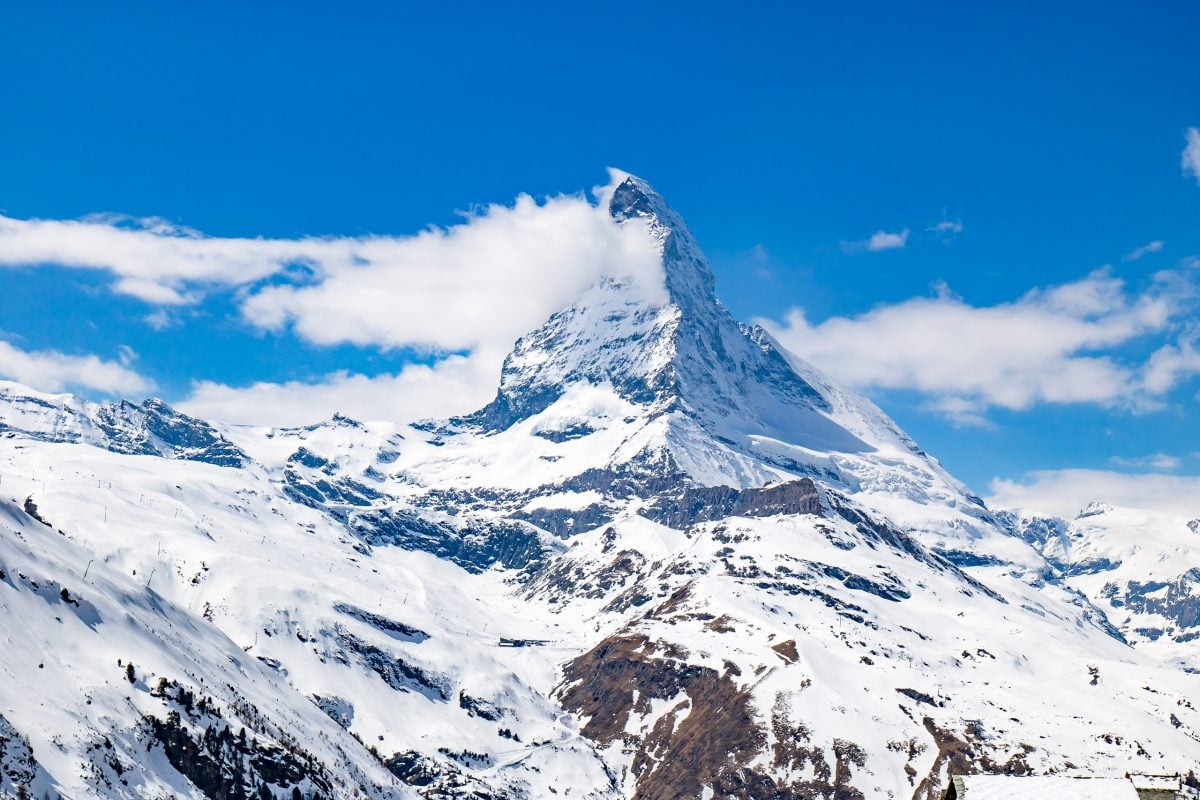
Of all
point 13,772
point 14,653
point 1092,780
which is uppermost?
point 1092,780

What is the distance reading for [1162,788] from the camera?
6369 centimetres

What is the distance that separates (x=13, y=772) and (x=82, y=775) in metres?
15.1

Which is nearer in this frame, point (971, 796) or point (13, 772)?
point (971, 796)

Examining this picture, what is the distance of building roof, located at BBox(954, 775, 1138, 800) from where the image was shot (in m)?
60.6

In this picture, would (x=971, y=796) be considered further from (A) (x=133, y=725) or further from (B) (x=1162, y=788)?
(A) (x=133, y=725)

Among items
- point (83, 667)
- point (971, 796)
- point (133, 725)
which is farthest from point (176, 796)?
point (971, 796)

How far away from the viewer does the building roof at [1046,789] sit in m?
60.6

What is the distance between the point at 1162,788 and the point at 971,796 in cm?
1054

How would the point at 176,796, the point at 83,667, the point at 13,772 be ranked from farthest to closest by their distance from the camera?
the point at 83,667 < the point at 176,796 < the point at 13,772

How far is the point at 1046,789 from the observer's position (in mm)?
61594

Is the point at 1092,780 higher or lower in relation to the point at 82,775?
higher

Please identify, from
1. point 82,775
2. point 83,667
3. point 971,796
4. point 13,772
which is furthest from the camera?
point 83,667

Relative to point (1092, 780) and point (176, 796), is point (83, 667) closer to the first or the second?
point (176, 796)

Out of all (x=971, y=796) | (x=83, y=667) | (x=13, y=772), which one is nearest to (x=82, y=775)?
(x=13, y=772)
